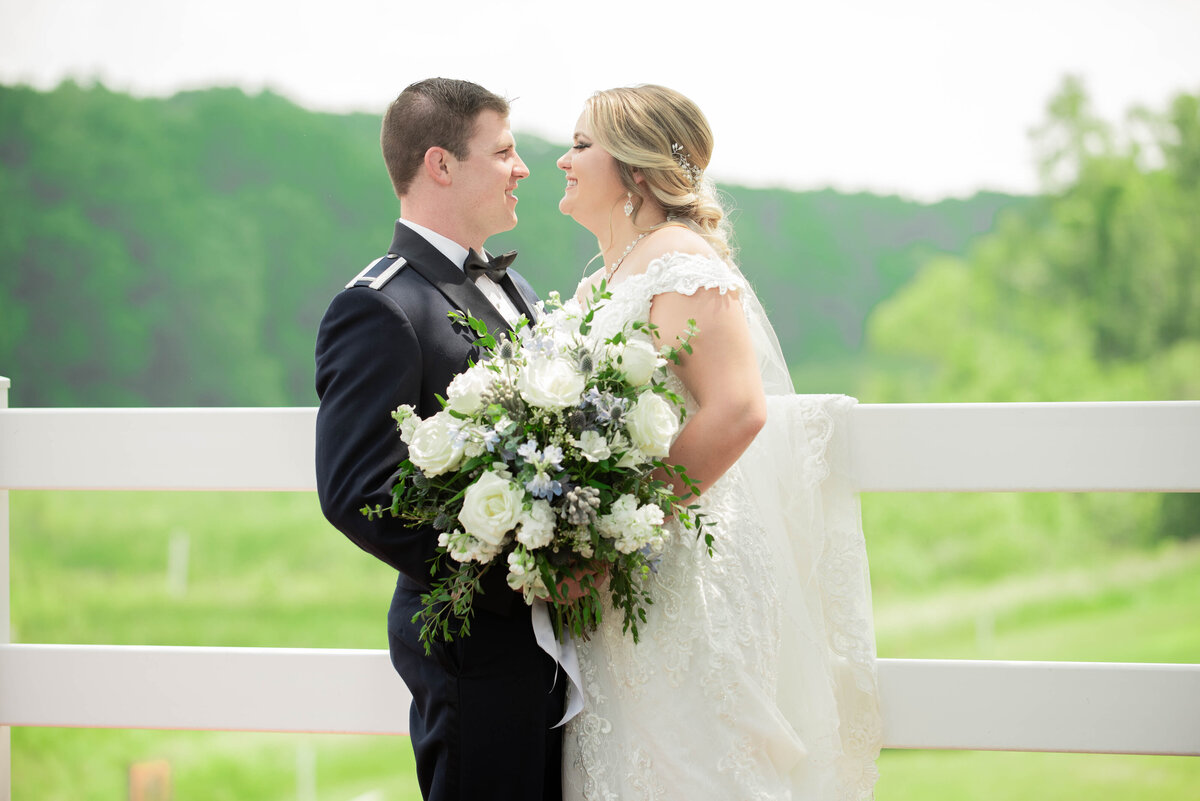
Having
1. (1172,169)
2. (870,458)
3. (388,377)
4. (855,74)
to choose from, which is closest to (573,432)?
(388,377)

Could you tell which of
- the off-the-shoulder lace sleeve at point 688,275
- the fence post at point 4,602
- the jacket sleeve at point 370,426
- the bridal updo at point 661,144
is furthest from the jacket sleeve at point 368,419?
the fence post at point 4,602

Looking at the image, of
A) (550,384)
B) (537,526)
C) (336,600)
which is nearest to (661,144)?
(550,384)

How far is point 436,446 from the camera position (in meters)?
1.70

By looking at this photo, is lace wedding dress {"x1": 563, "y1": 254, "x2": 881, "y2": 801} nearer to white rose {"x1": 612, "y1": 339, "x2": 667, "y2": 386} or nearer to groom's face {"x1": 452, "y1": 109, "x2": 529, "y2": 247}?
white rose {"x1": 612, "y1": 339, "x2": 667, "y2": 386}

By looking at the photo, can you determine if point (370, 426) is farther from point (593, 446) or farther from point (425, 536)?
point (593, 446)

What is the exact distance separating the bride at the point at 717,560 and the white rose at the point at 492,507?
43cm

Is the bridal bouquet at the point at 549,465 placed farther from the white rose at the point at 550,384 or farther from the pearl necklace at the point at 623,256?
the pearl necklace at the point at 623,256

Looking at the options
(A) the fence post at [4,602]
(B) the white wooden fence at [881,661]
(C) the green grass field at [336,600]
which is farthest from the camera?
(C) the green grass field at [336,600]

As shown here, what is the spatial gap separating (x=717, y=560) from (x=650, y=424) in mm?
524

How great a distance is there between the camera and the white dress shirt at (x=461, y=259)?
2199mm

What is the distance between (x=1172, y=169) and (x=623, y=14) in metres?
8.38

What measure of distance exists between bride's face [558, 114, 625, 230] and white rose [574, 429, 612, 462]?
0.71 metres

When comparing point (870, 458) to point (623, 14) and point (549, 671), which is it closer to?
point (549, 671)

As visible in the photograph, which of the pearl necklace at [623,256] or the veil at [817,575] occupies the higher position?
the pearl necklace at [623,256]
